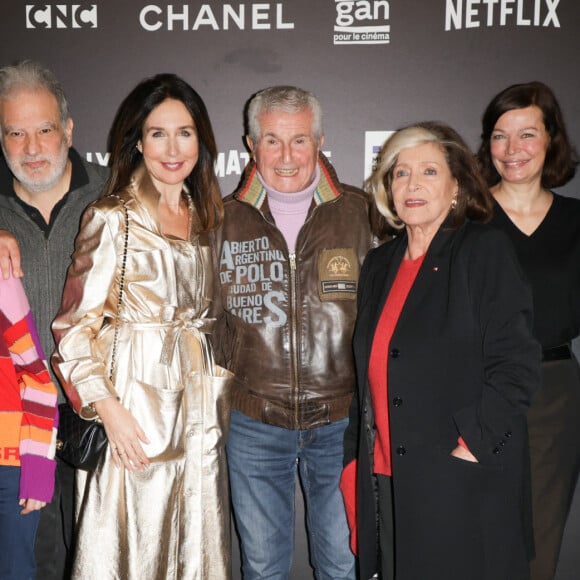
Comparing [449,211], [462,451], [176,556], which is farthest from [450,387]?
[176,556]

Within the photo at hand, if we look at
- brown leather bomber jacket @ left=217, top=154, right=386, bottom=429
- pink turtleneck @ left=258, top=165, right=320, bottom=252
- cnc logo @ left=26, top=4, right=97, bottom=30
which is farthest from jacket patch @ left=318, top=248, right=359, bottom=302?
cnc logo @ left=26, top=4, right=97, bottom=30

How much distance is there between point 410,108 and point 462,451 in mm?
1657

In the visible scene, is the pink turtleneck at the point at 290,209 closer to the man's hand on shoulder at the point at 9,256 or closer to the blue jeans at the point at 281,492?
the blue jeans at the point at 281,492

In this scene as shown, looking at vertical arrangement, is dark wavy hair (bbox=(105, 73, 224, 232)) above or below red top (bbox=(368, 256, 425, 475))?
above

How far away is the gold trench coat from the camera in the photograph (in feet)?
6.75

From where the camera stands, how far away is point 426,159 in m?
2.10

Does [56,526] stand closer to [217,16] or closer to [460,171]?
[460,171]

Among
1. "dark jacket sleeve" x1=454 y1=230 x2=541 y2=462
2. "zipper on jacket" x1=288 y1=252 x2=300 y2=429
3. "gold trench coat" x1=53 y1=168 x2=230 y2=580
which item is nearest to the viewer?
"dark jacket sleeve" x1=454 y1=230 x2=541 y2=462

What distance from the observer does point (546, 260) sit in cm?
242

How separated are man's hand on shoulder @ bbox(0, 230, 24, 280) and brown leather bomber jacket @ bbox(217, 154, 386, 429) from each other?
2.29 feet

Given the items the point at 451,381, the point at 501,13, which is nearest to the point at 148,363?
the point at 451,381

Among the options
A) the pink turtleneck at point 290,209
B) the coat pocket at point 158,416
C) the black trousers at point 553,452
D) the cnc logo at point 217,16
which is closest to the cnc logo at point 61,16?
the cnc logo at point 217,16

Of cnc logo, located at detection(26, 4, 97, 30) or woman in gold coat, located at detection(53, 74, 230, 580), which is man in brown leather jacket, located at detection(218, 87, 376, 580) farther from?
cnc logo, located at detection(26, 4, 97, 30)

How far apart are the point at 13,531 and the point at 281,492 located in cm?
94
